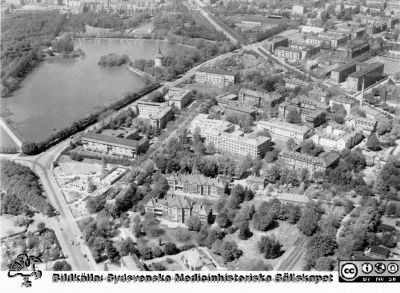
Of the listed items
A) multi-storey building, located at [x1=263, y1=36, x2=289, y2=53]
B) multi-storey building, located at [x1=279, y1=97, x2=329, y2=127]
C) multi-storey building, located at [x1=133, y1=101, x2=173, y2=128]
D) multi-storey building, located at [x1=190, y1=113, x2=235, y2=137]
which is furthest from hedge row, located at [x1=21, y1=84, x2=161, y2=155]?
multi-storey building, located at [x1=263, y1=36, x2=289, y2=53]

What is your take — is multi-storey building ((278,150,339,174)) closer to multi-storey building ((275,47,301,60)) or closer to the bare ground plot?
the bare ground plot

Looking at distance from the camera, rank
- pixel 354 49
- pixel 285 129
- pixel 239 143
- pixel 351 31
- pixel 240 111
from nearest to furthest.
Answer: pixel 239 143
pixel 285 129
pixel 240 111
pixel 354 49
pixel 351 31

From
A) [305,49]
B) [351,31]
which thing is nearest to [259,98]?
[305,49]

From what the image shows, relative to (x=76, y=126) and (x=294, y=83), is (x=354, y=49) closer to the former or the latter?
(x=294, y=83)

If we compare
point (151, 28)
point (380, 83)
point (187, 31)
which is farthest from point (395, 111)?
point (151, 28)

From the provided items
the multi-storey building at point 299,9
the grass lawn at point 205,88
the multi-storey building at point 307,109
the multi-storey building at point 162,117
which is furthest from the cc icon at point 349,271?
the multi-storey building at point 299,9

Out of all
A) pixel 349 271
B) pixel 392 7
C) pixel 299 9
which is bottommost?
pixel 349 271
